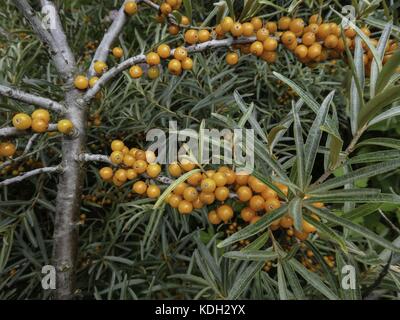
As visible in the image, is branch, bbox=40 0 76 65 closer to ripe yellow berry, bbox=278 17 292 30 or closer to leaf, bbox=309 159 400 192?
ripe yellow berry, bbox=278 17 292 30

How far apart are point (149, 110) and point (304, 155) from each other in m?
0.88

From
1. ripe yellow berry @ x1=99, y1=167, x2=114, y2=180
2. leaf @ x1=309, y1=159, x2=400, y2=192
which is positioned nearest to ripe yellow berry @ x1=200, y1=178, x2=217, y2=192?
leaf @ x1=309, y1=159, x2=400, y2=192

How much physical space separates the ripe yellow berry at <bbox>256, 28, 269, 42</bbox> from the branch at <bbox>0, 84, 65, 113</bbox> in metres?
0.55

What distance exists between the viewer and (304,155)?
664mm

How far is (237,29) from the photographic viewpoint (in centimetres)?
81

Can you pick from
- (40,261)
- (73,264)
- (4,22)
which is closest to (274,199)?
(73,264)

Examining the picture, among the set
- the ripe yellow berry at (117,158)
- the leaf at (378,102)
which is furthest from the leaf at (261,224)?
the ripe yellow berry at (117,158)

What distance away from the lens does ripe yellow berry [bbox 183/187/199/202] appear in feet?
2.39

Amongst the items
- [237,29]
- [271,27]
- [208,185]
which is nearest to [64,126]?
[208,185]

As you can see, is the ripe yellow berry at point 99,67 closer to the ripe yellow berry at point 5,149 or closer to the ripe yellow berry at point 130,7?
the ripe yellow berry at point 130,7

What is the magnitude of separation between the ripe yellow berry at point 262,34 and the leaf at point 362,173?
0.42 meters

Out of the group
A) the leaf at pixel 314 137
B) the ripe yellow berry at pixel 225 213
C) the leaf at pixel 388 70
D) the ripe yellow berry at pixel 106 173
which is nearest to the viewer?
the leaf at pixel 388 70

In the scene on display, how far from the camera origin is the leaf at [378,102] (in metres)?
0.54

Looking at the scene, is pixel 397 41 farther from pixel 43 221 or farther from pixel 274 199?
pixel 43 221
